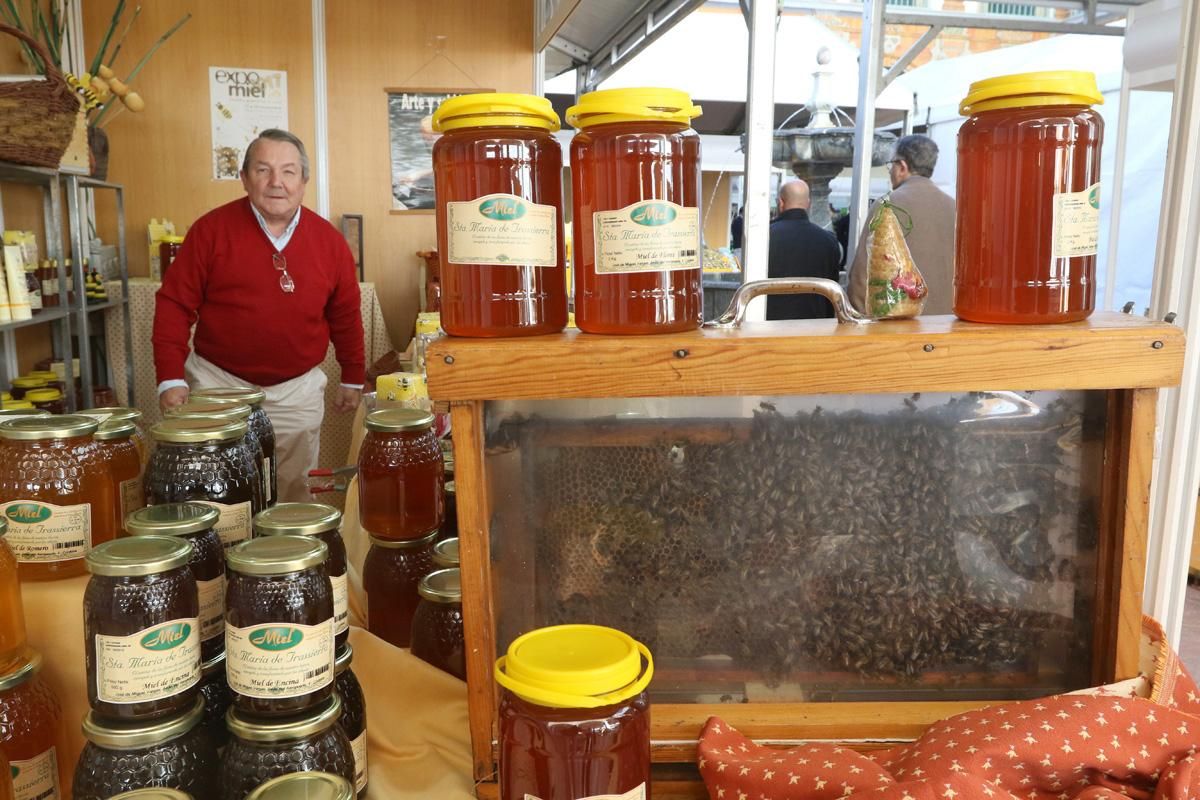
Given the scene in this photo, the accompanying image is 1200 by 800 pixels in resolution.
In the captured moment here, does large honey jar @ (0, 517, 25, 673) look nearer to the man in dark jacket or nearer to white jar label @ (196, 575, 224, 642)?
white jar label @ (196, 575, 224, 642)

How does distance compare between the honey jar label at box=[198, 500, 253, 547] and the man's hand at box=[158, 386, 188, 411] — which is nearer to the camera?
the honey jar label at box=[198, 500, 253, 547]

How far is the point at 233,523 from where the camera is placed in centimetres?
108

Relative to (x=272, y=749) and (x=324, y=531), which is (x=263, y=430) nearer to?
(x=324, y=531)

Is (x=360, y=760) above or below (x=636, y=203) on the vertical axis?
below

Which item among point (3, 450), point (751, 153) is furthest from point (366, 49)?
point (3, 450)

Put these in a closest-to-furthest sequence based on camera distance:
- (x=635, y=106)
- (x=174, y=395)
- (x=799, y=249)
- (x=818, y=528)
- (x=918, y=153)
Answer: (x=635, y=106) → (x=818, y=528) → (x=174, y=395) → (x=918, y=153) → (x=799, y=249)

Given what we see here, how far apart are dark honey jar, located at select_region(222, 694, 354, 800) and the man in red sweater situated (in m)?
2.22

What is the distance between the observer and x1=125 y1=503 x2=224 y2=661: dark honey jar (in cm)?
92

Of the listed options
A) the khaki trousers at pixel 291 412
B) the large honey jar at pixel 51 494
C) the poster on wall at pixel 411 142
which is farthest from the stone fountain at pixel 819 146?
the large honey jar at pixel 51 494

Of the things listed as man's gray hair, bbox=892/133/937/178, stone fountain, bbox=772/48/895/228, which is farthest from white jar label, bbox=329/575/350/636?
Answer: stone fountain, bbox=772/48/895/228

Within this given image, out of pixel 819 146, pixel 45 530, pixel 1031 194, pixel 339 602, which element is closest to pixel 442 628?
pixel 339 602

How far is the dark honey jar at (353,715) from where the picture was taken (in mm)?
946

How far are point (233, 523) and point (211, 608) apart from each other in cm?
14

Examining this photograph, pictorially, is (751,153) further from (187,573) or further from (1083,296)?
(187,573)
